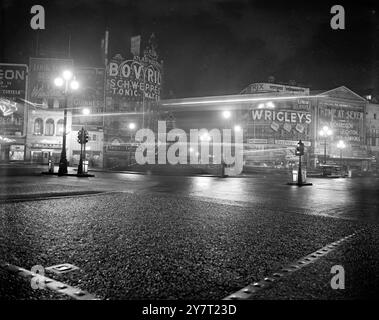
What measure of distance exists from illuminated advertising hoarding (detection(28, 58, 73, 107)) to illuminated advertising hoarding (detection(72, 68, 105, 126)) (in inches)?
121

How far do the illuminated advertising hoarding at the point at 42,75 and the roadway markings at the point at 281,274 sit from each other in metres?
55.7

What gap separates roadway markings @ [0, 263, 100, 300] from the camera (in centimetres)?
267

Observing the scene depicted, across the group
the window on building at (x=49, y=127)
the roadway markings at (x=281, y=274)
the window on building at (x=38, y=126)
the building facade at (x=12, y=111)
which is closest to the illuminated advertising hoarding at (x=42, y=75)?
the building facade at (x=12, y=111)

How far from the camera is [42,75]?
5378 centimetres

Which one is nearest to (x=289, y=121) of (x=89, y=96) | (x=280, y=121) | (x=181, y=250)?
(x=280, y=121)

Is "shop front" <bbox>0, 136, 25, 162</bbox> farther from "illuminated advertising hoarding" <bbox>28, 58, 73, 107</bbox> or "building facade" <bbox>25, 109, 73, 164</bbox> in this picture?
"illuminated advertising hoarding" <bbox>28, 58, 73, 107</bbox>

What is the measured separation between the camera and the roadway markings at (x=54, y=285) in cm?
267

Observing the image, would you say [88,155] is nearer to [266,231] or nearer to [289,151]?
[289,151]

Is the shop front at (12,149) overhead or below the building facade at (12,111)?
below

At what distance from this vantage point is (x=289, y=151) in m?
58.8

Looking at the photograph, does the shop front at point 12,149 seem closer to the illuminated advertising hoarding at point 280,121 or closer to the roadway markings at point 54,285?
the illuminated advertising hoarding at point 280,121

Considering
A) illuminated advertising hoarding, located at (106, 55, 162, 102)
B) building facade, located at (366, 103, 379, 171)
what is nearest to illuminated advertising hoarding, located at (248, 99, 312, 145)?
building facade, located at (366, 103, 379, 171)

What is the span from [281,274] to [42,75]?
2314 inches

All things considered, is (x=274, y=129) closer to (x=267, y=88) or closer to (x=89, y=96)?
(x=267, y=88)
